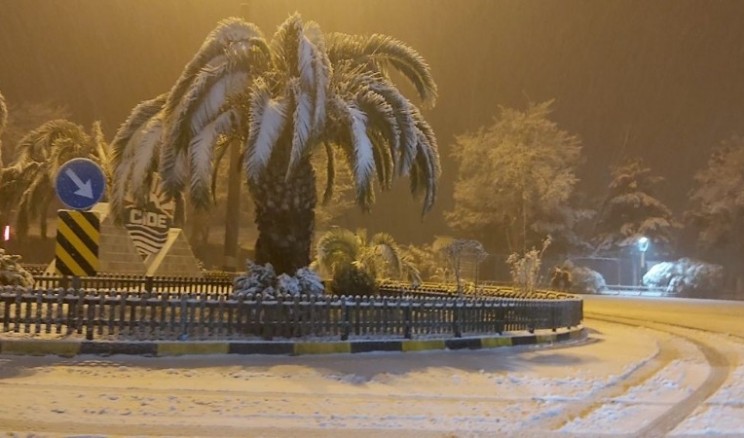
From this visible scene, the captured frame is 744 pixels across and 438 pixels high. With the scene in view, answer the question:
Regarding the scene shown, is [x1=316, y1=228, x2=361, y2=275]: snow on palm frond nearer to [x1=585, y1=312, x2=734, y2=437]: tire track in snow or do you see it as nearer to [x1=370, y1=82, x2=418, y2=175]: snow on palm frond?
[x1=370, y1=82, x2=418, y2=175]: snow on palm frond

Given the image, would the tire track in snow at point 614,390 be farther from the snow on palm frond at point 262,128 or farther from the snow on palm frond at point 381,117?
the snow on palm frond at point 262,128

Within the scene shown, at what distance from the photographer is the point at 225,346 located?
1251 centimetres

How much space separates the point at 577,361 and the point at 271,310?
543 cm

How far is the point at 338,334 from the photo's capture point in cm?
1377

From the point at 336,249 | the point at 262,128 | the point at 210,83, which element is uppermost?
the point at 210,83

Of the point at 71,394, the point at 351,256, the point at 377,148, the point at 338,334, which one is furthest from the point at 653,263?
the point at 71,394

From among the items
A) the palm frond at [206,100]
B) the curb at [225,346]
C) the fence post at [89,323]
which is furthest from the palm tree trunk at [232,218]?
the fence post at [89,323]

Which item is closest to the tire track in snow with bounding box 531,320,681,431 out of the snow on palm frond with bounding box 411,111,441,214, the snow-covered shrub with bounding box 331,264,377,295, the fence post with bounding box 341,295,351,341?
the fence post with bounding box 341,295,351,341

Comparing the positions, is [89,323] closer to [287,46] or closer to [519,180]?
[287,46]

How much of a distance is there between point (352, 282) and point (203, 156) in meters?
6.56

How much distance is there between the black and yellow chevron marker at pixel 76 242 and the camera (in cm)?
1280

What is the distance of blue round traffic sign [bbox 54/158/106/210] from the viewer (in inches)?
476

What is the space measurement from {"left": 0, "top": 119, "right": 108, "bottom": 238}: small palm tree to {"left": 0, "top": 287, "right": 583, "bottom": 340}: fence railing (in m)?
16.6

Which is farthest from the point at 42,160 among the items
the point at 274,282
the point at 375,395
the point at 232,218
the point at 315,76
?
the point at 375,395
